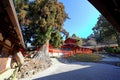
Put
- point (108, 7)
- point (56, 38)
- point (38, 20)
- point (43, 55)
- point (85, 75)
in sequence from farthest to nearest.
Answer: point (56, 38) < point (43, 55) < point (38, 20) < point (85, 75) < point (108, 7)

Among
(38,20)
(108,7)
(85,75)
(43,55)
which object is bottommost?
(85,75)

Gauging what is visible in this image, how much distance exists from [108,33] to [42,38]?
23.3 meters

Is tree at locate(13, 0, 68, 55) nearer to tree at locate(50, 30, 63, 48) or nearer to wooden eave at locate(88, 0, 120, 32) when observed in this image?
tree at locate(50, 30, 63, 48)

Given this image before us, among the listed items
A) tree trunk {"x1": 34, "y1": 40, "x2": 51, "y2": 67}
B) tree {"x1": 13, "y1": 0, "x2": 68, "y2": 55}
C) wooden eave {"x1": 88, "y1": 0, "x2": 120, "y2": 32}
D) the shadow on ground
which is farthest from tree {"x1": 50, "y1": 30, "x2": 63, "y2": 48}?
wooden eave {"x1": 88, "y1": 0, "x2": 120, "y2": 32}

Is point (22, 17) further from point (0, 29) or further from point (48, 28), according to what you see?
point (0, 29)

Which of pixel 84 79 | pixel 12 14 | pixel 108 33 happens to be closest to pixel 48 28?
pixel 84 79

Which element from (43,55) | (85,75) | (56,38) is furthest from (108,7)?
(56,38)

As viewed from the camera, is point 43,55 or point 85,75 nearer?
point 85,75

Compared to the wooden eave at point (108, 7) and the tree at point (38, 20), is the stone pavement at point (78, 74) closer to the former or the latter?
the tree at point (38, 20)

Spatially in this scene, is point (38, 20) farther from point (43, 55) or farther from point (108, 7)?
point (108, 7)

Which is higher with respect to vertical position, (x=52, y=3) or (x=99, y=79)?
(x=52, y=3)

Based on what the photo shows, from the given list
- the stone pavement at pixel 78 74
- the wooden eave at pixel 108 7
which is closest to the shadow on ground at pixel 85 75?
the stone pavement at pixel 78 74

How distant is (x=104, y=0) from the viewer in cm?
305

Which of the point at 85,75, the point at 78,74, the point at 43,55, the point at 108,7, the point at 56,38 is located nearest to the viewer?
the point at 108,7
